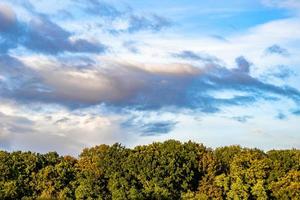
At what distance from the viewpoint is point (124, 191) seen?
113 meters

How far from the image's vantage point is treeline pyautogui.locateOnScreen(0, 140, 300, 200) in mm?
112938

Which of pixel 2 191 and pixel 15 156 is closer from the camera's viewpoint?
pixel 2 191

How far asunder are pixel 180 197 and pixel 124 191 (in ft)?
32.2

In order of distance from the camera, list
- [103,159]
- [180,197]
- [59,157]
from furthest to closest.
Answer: [59,157] < [103,159] < [180,197]

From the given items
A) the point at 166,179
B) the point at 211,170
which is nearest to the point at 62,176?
the point at 166,179

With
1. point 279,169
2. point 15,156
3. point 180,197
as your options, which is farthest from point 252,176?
point 15,156

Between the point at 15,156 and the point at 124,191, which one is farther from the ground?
the point at 15,156

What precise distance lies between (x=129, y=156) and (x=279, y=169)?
89.4 feet

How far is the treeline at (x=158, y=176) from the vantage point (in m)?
113

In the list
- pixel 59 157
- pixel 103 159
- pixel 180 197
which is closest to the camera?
pixel 180 197

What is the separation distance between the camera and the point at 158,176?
373 ft

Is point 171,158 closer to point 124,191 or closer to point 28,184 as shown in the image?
point 124,191

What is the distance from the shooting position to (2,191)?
113m

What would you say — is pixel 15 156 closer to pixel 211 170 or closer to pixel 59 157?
pixel 59 157
